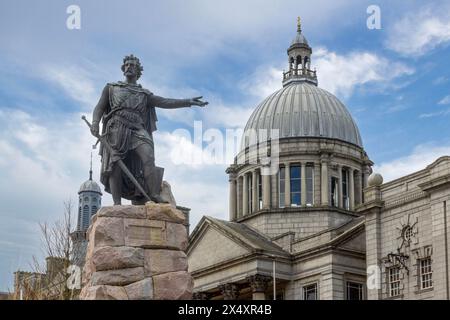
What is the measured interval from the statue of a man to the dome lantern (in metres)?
64.6

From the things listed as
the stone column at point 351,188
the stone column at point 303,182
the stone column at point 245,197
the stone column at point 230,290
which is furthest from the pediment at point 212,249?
the stone column at point 351,188

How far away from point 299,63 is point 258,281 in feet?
85.5

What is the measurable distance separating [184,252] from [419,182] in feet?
123

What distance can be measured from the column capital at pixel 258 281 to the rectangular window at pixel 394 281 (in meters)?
12.4

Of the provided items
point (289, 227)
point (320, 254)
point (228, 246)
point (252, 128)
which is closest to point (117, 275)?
point (320, 254)

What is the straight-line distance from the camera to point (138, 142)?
18.5 meters

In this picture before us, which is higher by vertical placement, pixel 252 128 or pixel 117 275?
pixel 252 128

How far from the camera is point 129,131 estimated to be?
1848 centimetres

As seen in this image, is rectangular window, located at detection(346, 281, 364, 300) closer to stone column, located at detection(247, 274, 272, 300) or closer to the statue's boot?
stone column, located at detection(247, 274, 272, 300)

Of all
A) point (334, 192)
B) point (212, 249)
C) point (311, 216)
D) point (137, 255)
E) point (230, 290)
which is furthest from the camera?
point (334, 192)

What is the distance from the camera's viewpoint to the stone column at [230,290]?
6788 cm

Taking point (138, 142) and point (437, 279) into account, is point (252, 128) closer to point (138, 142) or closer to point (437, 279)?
point (437, 279)

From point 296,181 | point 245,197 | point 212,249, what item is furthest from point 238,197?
point 212,249

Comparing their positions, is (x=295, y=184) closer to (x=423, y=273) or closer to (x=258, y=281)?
(x=258, y=281)
